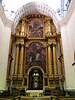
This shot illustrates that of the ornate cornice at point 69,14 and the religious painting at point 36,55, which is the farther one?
the religious painting at point 36,55

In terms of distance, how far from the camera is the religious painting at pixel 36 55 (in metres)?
12.4

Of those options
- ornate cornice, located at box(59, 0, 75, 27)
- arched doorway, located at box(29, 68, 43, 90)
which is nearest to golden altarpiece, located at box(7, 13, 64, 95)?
arched doorway, located at box(29, 68, 43, 90)

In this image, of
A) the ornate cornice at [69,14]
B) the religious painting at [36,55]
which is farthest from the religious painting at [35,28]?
the ornate cornice at [69,14]

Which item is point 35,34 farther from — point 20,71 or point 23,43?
point 20,71

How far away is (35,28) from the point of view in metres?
14.2

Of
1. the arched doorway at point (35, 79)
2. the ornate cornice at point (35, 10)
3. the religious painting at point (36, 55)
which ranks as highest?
the ornate cornice at point (35, 10)

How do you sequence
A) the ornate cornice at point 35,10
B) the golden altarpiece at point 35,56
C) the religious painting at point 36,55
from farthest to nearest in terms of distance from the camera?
the religious painting at point 36,55
the ornate cornice at point 35,10
the golden altarpiece at point 35,56

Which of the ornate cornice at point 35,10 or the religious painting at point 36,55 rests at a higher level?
the ornate cornice at point 35,10

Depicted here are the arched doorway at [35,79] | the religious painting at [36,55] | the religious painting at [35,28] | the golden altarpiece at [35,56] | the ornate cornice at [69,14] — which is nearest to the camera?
the ornate cornice at [69,14]

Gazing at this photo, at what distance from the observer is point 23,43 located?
12891 millimetres

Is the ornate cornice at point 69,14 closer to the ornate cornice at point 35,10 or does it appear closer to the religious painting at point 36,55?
the ornate cornice at point 35,10

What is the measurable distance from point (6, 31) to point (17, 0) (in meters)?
3.17

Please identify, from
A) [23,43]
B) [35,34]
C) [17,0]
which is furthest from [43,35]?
[17,0]

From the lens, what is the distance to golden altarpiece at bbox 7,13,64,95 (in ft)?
37.6
